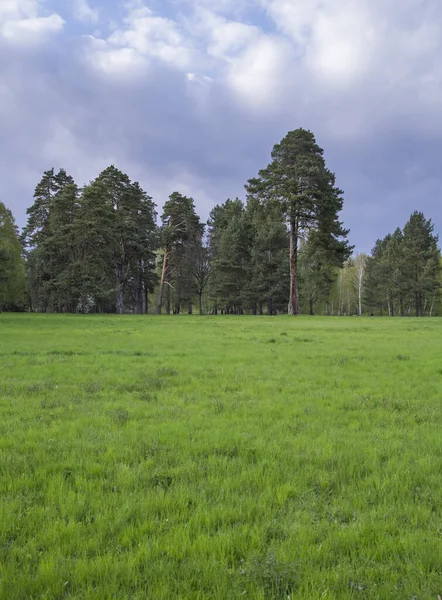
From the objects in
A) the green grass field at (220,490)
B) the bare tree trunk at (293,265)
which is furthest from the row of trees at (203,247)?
the green grass field at (220,490)

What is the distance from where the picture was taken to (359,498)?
418 cm

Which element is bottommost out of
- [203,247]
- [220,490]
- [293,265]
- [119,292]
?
[220,490]

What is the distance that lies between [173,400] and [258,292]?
186 ft

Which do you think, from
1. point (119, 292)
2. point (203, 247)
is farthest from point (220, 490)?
point (203, 247)

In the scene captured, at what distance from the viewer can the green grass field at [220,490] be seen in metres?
3.04

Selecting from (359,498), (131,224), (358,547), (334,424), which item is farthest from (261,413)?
(131,224)

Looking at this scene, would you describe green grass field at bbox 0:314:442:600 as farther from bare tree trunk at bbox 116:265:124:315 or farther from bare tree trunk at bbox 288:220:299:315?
bare tree trunk at bbox 116:265:124:315

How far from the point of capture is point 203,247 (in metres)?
69.4

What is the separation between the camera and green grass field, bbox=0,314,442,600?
304cm

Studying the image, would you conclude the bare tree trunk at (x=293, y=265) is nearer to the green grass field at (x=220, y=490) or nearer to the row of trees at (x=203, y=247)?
the row of trees at (x=203, y=247)

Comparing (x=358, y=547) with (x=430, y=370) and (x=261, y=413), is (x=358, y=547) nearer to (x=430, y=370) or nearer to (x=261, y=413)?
(x=261, y=413)

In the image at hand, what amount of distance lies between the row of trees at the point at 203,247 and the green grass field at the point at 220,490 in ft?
117

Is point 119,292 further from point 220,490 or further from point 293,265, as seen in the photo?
point 220,490

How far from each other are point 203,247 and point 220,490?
66.1m
